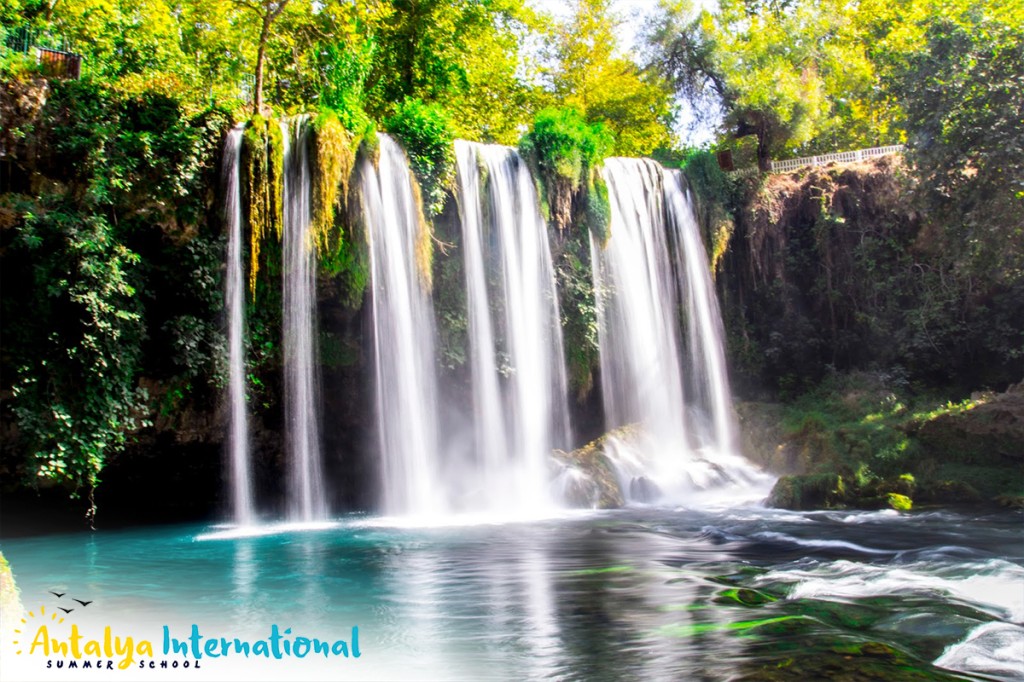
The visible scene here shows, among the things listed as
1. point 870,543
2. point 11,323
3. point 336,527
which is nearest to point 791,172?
point 870,543

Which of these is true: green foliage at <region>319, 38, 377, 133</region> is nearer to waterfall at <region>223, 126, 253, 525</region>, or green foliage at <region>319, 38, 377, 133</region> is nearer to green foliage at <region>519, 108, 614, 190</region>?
waterfall at <region>223, 126, 253, 525</region>

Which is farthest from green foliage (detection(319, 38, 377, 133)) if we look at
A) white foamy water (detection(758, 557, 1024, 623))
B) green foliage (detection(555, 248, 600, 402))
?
white foamy water (detection(758, 557, 1024, 623))

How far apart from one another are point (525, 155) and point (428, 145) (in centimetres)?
277

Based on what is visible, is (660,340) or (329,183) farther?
(660,340)

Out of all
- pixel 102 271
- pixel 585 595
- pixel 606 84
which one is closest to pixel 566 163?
pixel 102 271

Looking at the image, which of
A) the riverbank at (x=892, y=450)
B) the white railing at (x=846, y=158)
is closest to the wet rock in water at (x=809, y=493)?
the riverbank at (x=892, y=450)

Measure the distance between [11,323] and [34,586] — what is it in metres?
5.07

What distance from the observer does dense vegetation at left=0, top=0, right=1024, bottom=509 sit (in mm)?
13016

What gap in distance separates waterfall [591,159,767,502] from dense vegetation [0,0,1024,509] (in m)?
0.84

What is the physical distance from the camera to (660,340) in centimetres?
2055

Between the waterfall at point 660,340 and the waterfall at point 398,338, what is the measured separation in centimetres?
486

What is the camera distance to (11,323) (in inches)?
498

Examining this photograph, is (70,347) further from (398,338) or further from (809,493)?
(809,493)

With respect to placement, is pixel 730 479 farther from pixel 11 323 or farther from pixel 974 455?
pixel 11 323
